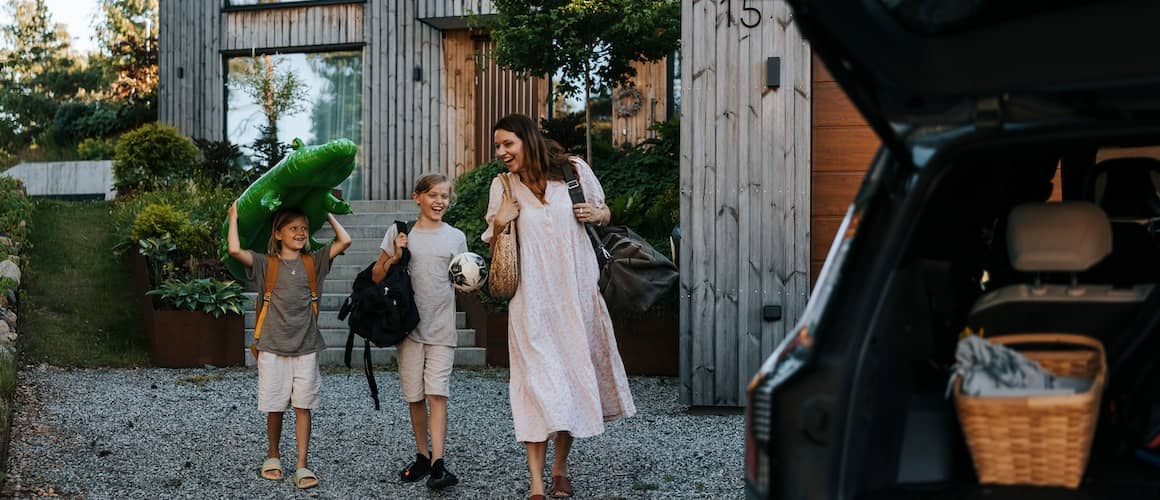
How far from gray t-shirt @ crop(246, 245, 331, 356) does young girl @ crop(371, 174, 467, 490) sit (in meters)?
0.43

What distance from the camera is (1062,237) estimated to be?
10.3 feet

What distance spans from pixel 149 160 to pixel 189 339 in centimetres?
649

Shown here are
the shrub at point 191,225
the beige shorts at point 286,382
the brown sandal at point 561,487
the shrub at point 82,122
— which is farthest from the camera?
the shrub at point 82,122

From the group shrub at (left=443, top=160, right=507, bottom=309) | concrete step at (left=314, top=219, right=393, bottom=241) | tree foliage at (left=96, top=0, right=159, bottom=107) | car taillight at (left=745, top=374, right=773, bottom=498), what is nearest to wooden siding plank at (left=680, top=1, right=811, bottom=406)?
shrub at (left=443, top=160, right=507, bottom=309)

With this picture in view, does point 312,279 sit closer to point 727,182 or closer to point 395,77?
point 727,182

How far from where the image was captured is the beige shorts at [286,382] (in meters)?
6.04

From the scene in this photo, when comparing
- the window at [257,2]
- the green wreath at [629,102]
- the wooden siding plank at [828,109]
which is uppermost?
the window at [257,2]

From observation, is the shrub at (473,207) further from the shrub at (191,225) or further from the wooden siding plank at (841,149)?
the wooden siding plank at (841,149)

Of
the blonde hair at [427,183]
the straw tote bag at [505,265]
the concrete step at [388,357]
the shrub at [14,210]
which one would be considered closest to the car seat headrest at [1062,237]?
the straw tote bag at [505,265]

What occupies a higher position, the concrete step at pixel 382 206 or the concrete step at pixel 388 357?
the concrete step at pixel 382 206

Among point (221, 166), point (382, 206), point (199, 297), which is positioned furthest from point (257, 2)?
point (199, 297)

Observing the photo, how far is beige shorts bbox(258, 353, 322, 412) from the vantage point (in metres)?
6.04

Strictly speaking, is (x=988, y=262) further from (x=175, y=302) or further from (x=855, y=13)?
(x=175, y=302)

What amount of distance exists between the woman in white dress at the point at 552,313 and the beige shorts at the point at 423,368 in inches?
24.3
